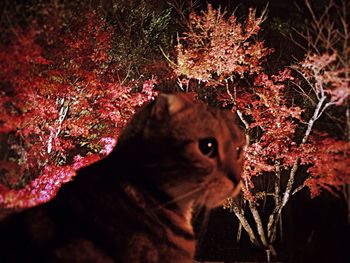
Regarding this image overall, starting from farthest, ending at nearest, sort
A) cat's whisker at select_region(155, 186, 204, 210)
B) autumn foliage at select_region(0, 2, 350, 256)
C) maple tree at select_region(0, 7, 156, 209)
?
autumn foliage at select_region(0, 2, 350, 256), maple tree at select_region(0, 7, 156, 209), cat's whisker at select_region(155, 186, 204, 210)

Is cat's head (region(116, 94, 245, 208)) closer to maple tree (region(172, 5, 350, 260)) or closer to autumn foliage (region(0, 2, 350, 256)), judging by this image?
autumn foliage (region(0, 2, 350, 256))

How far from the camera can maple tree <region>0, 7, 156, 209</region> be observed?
5805 mm

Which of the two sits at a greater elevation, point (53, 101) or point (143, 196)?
point (143, 196)

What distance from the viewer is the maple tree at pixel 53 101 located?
5805mm

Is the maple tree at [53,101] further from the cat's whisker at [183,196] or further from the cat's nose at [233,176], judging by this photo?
the cat's nose at [233,176]

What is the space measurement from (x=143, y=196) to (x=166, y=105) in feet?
3.23

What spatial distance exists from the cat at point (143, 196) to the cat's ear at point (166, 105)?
11mm

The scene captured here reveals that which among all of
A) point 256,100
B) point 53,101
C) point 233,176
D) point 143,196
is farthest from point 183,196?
point 256,100

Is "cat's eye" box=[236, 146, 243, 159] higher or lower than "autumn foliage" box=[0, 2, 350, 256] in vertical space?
higher

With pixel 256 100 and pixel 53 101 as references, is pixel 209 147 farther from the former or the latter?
pixel 256 100

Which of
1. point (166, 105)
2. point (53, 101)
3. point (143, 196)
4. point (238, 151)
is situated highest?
point (166, 105)

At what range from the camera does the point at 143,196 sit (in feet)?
12.5

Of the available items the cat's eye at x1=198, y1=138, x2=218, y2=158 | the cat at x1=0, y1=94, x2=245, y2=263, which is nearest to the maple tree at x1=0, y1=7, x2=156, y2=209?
the cat at x1=0, y1=94, x2=245, y2=263

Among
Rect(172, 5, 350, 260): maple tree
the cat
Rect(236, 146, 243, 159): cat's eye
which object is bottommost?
Rect(172, 5, 350, 260): maple tree
